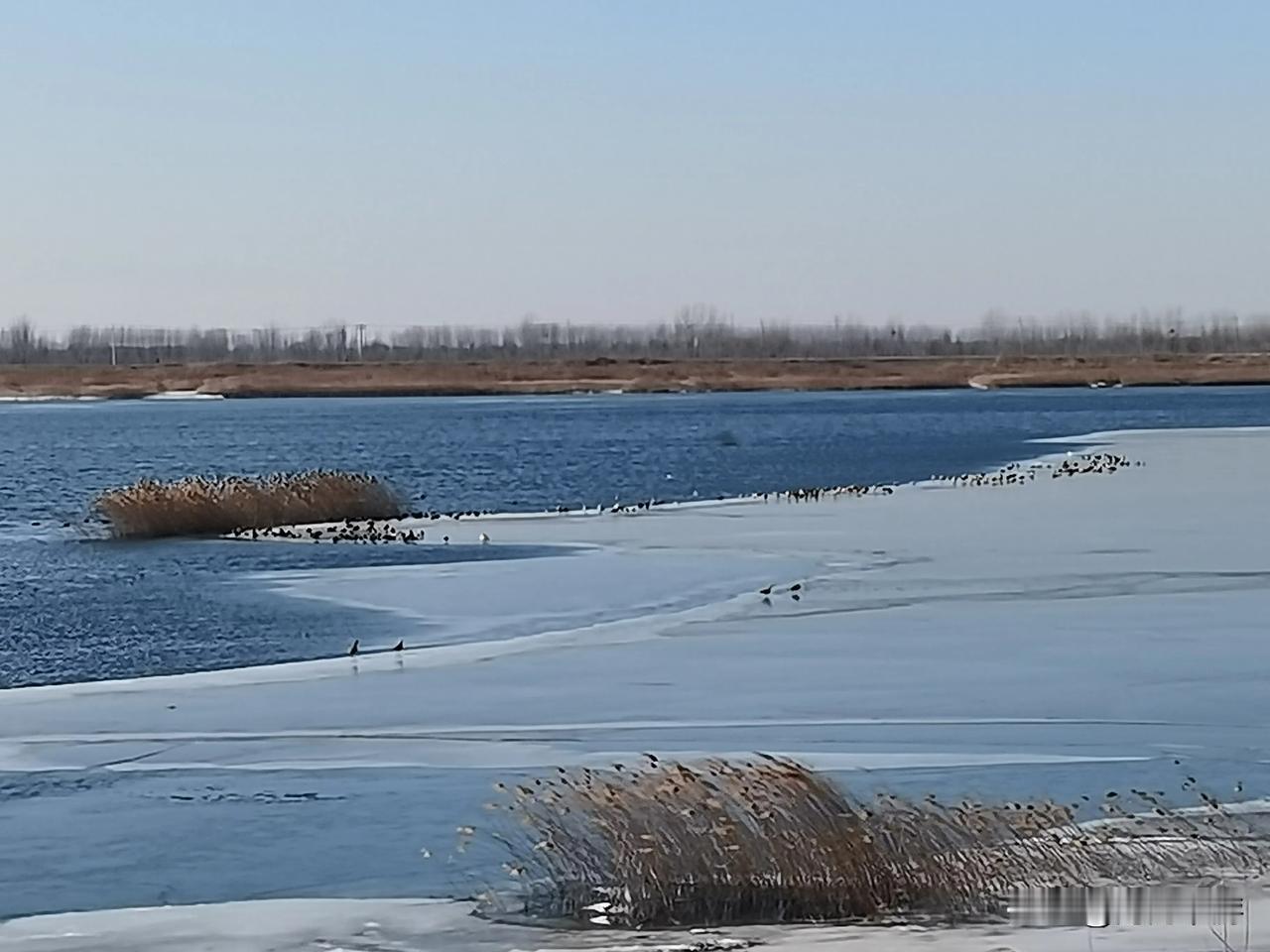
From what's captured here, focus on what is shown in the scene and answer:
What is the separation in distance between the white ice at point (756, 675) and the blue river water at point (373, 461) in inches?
47.8

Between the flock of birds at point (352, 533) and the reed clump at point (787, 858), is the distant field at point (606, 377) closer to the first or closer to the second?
the flock of birds at point (352, 533)

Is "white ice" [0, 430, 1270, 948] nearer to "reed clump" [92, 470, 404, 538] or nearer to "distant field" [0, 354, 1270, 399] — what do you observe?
"reed clump" [92, 470, 404, 538]

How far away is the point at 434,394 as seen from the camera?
107562 millimetres

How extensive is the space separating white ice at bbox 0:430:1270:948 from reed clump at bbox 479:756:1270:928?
147cm

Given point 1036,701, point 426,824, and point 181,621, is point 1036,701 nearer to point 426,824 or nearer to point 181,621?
point 426,824

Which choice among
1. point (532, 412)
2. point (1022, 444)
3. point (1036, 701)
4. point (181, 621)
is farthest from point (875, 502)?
point (532, 412)

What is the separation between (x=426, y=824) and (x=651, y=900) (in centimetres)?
181

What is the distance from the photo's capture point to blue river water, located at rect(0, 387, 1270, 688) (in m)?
16.5

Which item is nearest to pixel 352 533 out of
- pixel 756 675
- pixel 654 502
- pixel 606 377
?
pixel 654 502

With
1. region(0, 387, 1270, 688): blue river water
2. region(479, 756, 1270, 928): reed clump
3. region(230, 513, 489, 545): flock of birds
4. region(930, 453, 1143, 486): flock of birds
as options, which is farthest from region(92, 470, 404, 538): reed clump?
region(479, 756, 1270, 928): reed clump

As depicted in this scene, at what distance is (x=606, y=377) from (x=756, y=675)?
105376mm

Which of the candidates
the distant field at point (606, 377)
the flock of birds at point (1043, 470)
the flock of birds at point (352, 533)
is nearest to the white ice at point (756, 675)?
the flock of birds at point (352, 533)

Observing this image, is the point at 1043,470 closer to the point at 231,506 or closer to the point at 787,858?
the point at 231,506

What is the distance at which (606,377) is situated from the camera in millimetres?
118000
